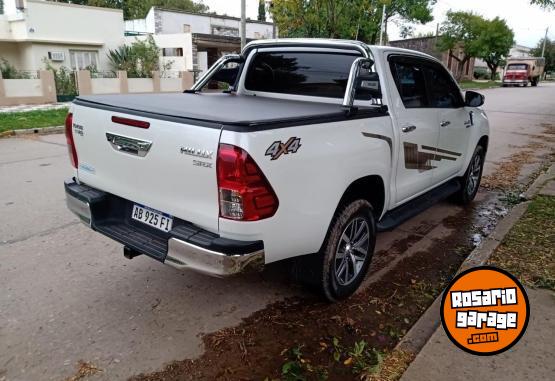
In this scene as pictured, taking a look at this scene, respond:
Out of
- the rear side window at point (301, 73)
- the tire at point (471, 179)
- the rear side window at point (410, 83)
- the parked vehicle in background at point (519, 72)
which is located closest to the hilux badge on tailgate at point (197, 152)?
the rear side window at point (301, 73)

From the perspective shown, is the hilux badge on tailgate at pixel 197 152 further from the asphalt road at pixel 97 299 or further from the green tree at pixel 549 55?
the green tree at pixel 549 55

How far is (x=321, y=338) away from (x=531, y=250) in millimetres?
2414

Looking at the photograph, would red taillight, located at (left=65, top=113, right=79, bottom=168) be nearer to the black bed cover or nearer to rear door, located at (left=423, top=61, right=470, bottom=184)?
the black bed cover

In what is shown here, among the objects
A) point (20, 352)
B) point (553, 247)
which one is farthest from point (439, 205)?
point (20, 352)

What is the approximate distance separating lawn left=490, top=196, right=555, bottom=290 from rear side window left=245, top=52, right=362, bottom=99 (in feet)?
6.89

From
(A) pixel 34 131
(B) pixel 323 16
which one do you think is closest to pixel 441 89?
(A) pixel 34 131

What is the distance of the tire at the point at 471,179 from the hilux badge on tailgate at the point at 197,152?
416 centimetres

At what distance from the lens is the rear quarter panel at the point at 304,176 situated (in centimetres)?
254

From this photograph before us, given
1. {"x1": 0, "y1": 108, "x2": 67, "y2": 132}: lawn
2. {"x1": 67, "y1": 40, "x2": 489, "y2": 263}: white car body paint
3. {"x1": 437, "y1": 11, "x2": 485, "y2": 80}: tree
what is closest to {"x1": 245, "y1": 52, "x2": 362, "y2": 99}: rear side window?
{"x1": 67, "y1": 40, "x2": 489, "y2": 263}: white car body paint

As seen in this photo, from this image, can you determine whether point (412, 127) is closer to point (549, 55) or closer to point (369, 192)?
point (369, 192)

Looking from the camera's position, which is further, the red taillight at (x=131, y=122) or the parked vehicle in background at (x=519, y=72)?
the parked vehicle in background at (x=519, y=72)

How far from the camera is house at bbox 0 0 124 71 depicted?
73.3 ft

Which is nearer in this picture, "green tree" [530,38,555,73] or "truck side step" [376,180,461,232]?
"truck side step" [376,180,461,232]

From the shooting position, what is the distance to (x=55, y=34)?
23.1 meters
